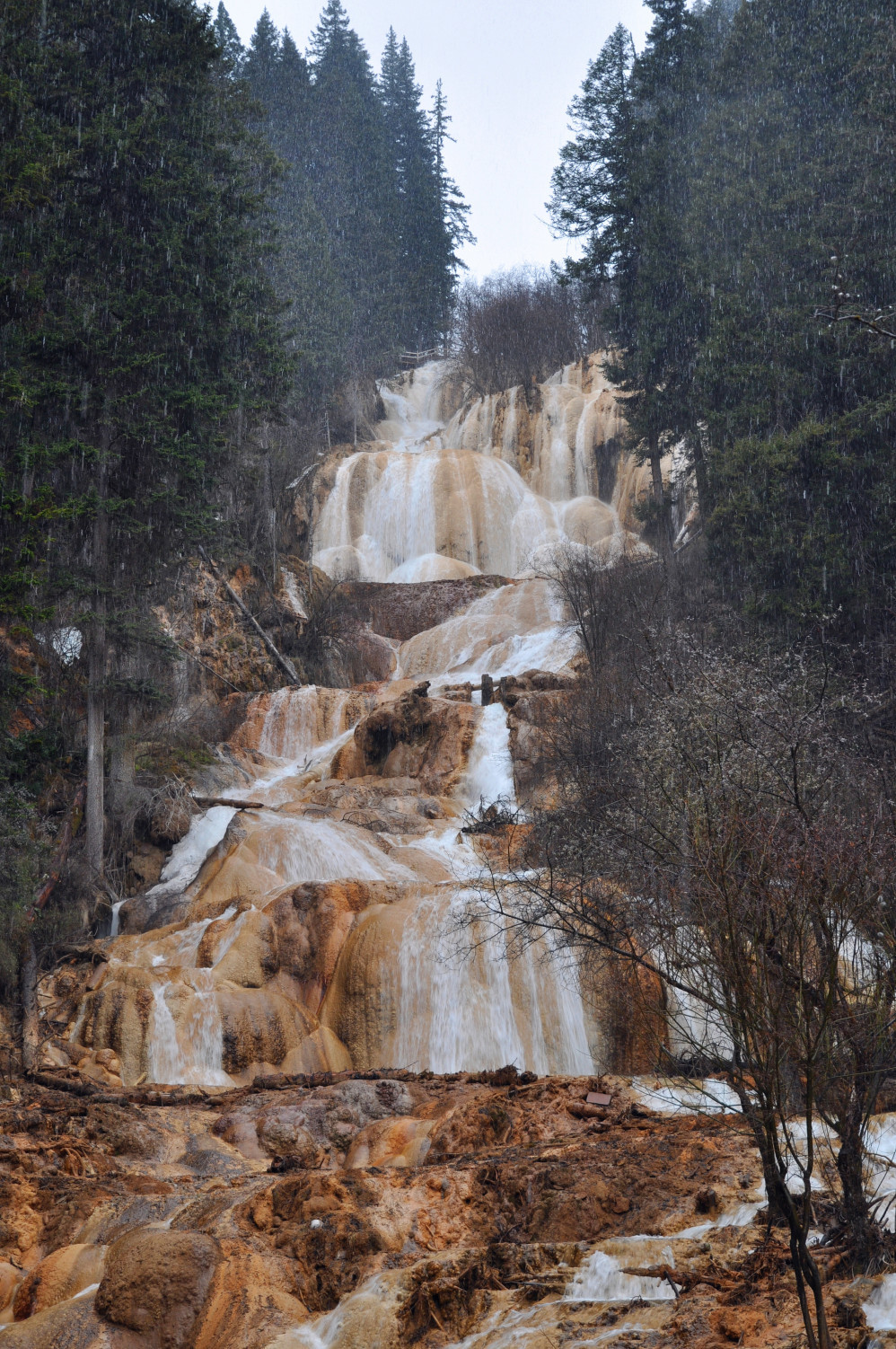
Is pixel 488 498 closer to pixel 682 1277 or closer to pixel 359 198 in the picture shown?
pixel 359 198

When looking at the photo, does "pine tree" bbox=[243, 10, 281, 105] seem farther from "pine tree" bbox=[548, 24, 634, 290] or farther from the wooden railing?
"pine tree" bbox=[548, 24, 634, 290]

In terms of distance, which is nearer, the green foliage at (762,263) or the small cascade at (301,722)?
the green foliage at (762,263)

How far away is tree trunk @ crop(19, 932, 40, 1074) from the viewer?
13.2m

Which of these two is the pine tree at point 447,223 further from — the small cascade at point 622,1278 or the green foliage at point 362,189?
the small cascade at point 622,1278

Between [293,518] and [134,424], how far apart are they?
60.7 ft

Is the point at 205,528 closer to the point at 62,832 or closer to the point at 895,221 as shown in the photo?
the point at 62,832

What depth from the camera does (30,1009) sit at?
13562mm

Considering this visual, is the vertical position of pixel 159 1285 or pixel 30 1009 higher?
pixel 30 1009

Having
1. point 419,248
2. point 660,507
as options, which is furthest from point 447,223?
point 660,507

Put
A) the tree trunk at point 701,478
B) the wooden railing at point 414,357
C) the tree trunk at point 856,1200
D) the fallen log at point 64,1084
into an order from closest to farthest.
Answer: the tree trunk at point 856,1200, the fallen log at point 64,1084, the tree trunk at point 701,478, the wooden railing at point 414,357

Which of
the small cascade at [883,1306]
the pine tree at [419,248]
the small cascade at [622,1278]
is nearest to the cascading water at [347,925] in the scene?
the small cascade at [622,1278]

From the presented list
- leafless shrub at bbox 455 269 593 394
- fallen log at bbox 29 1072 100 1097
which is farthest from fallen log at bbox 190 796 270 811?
leafless shrub at bbox 455 269 593 394

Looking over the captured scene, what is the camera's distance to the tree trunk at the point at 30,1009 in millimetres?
13203

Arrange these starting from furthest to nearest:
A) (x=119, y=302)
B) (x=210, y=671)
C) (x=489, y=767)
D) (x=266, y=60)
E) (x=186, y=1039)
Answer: (x=266, y=60) → (x=210, y=671) → (x=489, y=767) → (x=119, y=302) → (x=186, y=1039)
